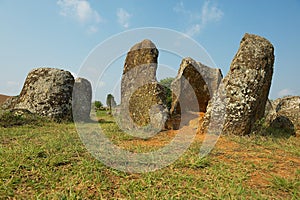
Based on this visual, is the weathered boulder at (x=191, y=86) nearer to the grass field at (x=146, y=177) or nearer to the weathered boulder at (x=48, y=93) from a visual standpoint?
the weathered boulder at (x=48, y=93)

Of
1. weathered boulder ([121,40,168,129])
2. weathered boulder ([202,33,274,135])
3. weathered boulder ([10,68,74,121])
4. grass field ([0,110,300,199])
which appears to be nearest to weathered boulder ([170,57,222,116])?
weathered boulder ([121,40,168,129])

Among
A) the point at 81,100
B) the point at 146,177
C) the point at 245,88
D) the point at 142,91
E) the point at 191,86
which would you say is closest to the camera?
the point at 146,177

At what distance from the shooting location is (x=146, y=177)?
3.51m

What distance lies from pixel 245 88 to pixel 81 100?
26.0 ft

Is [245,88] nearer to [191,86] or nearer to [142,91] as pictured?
[142,91]

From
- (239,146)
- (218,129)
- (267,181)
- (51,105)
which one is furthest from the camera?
(51,105)

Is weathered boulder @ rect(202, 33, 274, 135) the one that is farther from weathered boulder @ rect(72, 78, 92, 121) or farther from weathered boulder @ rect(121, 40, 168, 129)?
weathered boulder @ rect(72, 78, 92, 121)

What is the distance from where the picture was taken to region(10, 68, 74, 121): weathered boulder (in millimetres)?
9945

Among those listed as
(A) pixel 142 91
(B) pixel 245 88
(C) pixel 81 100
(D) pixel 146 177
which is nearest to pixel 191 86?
(A) pixel 142 91

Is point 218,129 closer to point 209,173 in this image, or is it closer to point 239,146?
point 239,146

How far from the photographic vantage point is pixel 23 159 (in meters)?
3.90

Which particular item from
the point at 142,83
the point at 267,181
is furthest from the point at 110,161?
the point at 142,83

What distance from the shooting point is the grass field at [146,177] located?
3027 mm

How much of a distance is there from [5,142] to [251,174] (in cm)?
487
